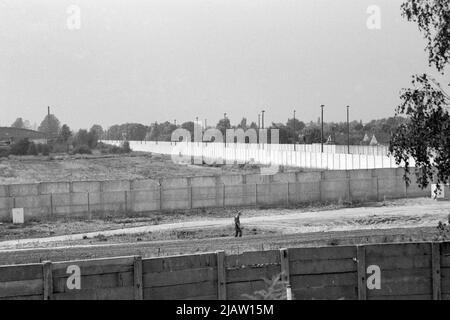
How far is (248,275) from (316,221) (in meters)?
27.8

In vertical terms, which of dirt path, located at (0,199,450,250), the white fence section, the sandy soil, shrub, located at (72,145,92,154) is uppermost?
shrub, located at (72,145,92,154)

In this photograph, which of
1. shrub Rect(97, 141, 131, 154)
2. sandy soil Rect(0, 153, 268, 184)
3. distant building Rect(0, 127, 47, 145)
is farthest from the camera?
distant building Rect(0, 127, 47, 145)

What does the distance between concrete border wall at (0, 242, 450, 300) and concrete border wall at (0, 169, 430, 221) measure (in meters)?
30.4

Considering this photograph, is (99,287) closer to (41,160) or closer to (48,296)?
(48,296)

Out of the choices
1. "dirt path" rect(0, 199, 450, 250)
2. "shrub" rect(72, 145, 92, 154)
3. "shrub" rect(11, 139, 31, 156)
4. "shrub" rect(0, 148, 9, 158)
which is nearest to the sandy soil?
"shrub" rect(0, 148, 9, 158)

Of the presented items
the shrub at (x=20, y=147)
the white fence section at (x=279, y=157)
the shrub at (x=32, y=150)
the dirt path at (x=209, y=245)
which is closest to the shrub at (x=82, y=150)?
the white fence section at (x=279, y=157)

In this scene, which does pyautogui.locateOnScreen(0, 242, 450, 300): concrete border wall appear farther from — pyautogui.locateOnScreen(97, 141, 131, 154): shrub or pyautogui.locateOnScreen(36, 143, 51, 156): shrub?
pyautogui.locateOnScreen(97, 141, 131, 154): shrub

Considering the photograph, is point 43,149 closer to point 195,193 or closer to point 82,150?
point 82,150

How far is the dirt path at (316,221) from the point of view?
39344 millimetres

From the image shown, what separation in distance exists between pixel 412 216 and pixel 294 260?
2923cm

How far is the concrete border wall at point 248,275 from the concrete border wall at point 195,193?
99.7 feet

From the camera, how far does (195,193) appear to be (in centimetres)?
4800

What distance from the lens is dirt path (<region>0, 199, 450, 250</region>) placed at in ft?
129

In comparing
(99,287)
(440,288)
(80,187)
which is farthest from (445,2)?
(80,187)
